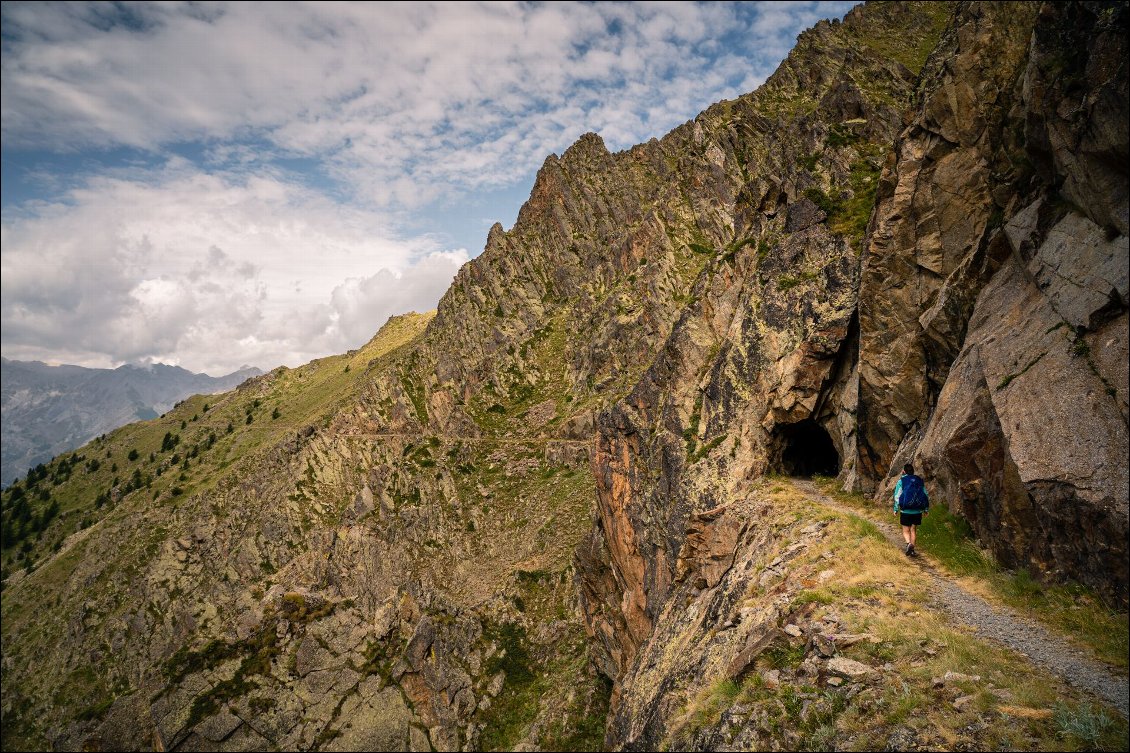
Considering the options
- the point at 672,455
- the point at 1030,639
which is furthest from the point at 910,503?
the point at 672,455

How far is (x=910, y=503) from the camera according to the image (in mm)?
15125

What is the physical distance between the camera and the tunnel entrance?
30.9 metres

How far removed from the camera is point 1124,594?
920cm

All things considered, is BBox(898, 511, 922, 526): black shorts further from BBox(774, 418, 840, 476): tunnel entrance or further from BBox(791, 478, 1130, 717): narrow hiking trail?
BBox(774, 418, 840, 476): tunnel entrance

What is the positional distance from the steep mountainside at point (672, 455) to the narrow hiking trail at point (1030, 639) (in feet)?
2.28

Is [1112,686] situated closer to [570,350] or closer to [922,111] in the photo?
[922,111]

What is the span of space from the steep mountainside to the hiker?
863 mm

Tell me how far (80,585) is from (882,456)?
16035cm

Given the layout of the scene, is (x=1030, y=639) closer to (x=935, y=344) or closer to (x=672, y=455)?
(x=935, y=344)

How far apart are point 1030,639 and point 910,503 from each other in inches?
217

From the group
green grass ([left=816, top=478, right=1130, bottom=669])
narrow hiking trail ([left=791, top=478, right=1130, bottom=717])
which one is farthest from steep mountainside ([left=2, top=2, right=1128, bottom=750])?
narrow hiking trail ([left=791, top=478, right=1130, bottom=717])

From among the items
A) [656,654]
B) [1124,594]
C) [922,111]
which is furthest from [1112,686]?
[922,111]

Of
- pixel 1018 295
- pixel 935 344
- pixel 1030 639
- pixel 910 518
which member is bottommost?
pixel 1030 639

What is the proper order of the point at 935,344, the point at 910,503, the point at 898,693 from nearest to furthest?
the point at 898,693, the point at 910,503, the point at 935,344
